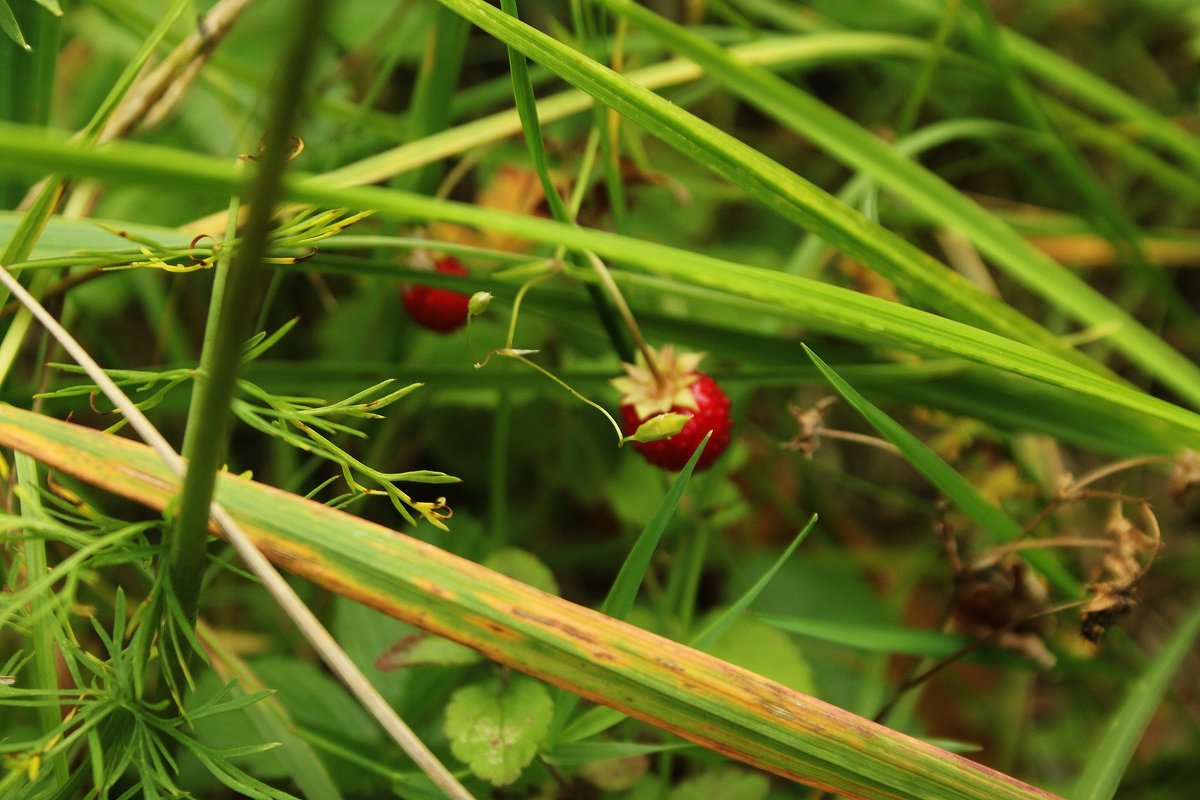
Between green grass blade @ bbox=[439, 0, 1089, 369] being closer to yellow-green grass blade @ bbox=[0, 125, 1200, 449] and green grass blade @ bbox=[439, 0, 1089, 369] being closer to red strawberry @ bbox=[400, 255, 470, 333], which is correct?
yellow-green grass blade @ bbox=[0, 125, 1200, 449]

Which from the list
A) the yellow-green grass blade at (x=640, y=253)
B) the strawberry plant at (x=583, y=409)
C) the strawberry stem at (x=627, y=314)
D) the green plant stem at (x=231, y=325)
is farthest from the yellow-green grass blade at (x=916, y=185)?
the green plant stem at (x=231, y=325)

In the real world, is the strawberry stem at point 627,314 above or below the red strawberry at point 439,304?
below

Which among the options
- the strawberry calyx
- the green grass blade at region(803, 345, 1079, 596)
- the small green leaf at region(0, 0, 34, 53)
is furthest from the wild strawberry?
the small green leaf at region(0, 0, 34, 53)

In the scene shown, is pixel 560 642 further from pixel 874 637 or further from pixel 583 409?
pixel 583 409

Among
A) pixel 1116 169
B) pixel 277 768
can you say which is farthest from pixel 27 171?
pixel 1116 169

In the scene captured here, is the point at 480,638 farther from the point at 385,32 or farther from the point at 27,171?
the point at 385,32

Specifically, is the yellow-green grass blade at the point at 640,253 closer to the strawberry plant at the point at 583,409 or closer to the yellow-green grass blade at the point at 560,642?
the strawberry plant at the point at 583,409
